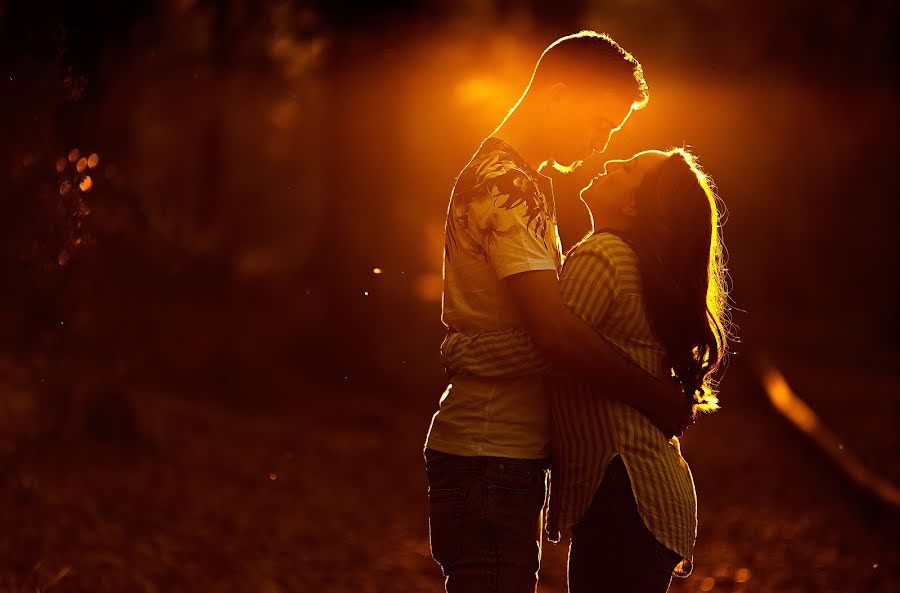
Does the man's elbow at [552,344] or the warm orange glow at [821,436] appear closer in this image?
the man's elbow at [552,344]

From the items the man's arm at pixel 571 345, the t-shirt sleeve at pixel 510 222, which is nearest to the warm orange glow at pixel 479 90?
the t-shirt sleeve at pixel 510 222

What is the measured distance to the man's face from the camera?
329 cm

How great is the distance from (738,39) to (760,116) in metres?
2.41

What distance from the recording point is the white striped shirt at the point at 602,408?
123 inches

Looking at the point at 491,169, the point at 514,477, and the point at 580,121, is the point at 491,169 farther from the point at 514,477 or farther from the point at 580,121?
the point at 514,477

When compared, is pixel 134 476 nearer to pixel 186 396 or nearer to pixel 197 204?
pixel 186 396

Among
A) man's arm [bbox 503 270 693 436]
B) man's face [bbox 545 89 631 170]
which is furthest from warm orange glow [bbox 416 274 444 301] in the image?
man's arm [bbox 503 270 693 436]

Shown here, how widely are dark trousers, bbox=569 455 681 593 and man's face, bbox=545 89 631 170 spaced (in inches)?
36.5

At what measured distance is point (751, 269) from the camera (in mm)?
28766

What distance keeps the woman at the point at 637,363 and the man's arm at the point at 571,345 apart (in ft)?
0.24

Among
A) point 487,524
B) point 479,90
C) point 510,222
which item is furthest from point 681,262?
point 479,90

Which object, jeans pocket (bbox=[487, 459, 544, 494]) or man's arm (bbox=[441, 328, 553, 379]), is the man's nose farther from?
jeans pocket (bbox=[487, 459, 544, 494])

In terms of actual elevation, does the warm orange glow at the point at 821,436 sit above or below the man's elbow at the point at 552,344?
below

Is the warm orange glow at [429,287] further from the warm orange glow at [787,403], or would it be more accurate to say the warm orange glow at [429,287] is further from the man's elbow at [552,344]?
the man's elbow at [552,344]
